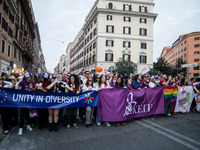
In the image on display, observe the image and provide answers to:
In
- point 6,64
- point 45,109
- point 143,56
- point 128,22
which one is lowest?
point 45,109

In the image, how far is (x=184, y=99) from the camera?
7695 millimetres

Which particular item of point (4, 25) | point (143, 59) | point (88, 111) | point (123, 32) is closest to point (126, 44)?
point (123, 32)

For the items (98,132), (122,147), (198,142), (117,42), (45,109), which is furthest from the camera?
(117,42)

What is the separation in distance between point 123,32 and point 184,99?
28959 mm

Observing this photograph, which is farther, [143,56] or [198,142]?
[143,56]

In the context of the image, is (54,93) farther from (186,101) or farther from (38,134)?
(186,101)

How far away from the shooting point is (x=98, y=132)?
4.64m

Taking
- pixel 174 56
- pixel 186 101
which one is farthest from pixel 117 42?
pixel 174 56

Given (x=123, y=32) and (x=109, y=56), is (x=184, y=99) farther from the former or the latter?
(x=123, y=32)

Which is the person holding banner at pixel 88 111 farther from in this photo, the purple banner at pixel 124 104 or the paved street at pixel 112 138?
the purple banner at pixel 124 104

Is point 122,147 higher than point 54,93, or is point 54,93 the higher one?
point 54,93

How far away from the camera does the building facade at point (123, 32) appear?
33.9 m

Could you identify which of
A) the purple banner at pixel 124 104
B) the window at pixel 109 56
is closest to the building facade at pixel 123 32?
the window at pixel 109 56

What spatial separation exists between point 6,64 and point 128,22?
86.0 feet
